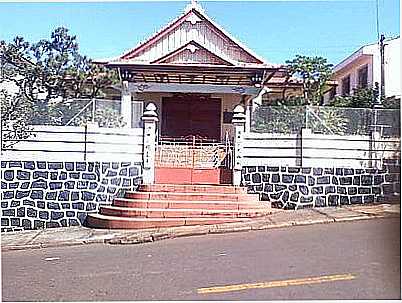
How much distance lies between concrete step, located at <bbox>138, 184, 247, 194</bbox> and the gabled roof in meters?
3.97

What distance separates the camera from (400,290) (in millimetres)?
5875

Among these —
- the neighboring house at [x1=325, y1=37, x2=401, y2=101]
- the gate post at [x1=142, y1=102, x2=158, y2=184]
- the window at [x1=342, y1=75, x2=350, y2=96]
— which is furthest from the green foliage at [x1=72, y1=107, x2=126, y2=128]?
the window at [x1=342, y1=75, x2=350, y2=96]

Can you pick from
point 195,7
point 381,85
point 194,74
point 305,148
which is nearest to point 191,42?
point 194,74

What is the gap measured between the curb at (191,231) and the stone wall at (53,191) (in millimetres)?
1420

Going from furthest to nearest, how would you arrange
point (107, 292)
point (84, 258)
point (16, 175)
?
point (16, 175), point (84, 258), point (107, 292)

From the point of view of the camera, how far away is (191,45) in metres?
14.4

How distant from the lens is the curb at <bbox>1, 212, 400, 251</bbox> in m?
9.42

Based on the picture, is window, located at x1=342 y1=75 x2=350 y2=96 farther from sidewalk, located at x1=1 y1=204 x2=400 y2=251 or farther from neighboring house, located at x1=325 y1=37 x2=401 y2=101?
sidewalk, located at x1=1 y1=204 x2=400 y2=251

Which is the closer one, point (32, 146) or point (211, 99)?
point (32, 146)

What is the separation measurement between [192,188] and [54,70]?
15.6 feet

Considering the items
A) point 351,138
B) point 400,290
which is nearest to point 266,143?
point 351,138

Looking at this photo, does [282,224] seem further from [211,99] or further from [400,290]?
[211,99]

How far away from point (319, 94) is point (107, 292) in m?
10.3

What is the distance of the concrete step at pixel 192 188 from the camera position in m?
11.2
